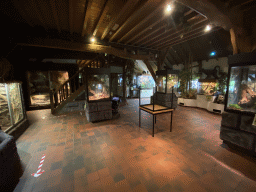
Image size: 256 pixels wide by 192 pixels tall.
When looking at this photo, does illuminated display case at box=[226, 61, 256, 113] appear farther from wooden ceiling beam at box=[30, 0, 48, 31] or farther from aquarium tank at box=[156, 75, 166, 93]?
wooden ceiling beam at box=[30, 0, 48, 31]

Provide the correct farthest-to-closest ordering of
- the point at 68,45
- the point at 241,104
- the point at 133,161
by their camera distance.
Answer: the point at 68,45
the point at 241,104
the point at 133,161

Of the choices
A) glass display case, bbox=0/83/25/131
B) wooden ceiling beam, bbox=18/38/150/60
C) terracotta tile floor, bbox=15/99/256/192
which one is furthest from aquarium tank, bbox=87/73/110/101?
glass display case, bbox=0/83/25/131

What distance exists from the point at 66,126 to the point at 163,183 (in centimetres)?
415

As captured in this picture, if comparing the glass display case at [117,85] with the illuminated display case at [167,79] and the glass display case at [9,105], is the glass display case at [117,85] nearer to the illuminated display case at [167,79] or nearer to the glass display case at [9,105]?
the illuminated display case at [167,79]

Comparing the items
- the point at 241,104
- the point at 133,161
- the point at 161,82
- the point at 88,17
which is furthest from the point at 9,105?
the point at 161,82

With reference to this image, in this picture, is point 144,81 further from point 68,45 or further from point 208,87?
point 68,45

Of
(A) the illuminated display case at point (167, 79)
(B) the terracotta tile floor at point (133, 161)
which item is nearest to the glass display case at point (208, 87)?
(A) the illuminated display case at point (167, 79)

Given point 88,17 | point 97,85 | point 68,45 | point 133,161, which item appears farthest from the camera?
point 97,85

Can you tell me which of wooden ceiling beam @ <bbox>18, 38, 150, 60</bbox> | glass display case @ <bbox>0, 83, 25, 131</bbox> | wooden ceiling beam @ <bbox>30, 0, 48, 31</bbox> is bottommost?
glass display case @ <bbox>0, 83, 25, 131</bbox>

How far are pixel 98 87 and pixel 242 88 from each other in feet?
16.3

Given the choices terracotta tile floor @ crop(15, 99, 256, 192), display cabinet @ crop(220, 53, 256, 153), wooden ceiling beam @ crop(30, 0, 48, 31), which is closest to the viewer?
terracotta tile floor @ crop(15, 99, 256, 192)

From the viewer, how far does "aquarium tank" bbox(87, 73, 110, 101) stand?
16.1 feet

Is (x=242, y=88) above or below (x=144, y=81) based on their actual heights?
below

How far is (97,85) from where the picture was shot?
5.06 metres
